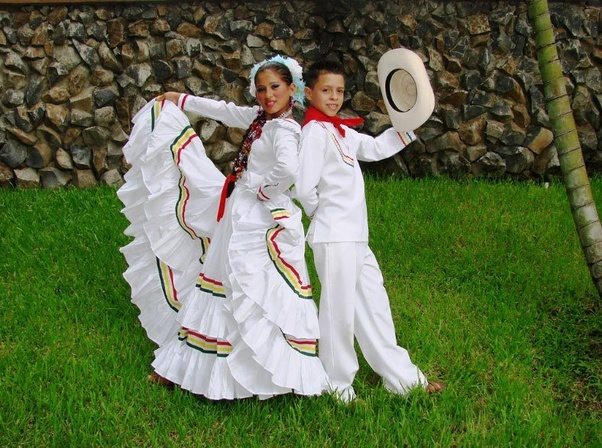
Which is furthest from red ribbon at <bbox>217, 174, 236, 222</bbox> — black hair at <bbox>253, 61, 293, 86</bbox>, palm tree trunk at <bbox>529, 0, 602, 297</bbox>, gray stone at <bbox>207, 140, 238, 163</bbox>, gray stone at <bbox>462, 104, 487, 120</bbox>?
gray stone at <bbox>462, 104, 487, 120</bbox>

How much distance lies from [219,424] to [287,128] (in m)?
1.36

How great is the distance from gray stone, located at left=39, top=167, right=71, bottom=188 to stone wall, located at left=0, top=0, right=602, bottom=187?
0.04 ft

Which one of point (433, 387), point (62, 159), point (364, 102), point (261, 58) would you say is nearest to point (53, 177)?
point (62, 159)

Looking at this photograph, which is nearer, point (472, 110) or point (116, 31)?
point (116, 31)

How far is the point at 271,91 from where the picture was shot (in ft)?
11.8

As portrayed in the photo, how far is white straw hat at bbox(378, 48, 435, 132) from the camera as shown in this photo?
355 centimetres

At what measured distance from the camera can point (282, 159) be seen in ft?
11.2

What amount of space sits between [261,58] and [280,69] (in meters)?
3.64

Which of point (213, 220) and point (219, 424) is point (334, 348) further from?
point (213, 220)

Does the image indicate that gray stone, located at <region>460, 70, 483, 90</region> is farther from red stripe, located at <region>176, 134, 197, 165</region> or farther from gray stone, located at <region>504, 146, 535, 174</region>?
red stripe, located at <region>176, 134, 197, 165</region>

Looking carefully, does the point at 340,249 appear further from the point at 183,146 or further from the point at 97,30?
the point at 97,30

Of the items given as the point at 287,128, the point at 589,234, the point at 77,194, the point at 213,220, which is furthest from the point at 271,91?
the point at 77,194

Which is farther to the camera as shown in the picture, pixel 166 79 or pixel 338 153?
pixel 166 79

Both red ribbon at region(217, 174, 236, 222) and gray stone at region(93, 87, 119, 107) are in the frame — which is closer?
red ribbon at region(217, 174, 236, 222)
